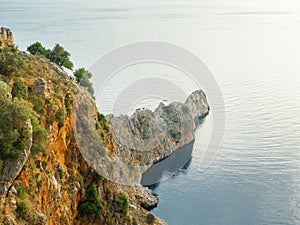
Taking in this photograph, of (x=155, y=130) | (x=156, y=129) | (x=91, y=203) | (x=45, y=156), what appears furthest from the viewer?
(x=156, y=129)

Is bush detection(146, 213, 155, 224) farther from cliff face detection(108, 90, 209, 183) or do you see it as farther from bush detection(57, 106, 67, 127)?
bush detection(57, 106, 67, 127)

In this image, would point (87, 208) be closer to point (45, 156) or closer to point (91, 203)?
point (91, 203)

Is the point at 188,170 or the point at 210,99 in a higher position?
the point at 210,99

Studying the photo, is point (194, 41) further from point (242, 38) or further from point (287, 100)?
point (287, 100)

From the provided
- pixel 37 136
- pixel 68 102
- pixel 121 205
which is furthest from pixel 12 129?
pixel 121 205

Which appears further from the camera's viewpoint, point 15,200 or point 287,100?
point 287,100

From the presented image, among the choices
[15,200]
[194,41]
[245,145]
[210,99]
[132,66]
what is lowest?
[15,200]

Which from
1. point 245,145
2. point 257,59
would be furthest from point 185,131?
point 257,59
